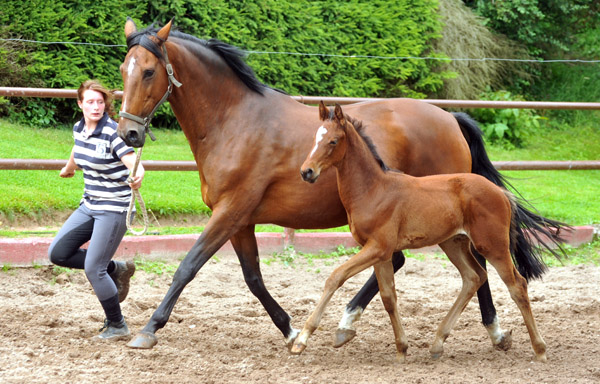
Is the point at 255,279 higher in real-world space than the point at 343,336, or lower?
higher

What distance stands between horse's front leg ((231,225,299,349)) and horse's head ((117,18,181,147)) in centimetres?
100

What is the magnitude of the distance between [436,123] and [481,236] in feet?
3.64

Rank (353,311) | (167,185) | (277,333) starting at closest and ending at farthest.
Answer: (353,311)
(277,333)
(167,185)

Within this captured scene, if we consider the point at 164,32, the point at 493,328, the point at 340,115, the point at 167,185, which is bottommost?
the point at 167,185

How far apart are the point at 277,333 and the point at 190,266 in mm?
1046

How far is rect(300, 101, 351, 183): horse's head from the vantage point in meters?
4.03

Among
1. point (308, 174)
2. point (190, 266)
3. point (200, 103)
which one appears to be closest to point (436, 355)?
point (308, 174)

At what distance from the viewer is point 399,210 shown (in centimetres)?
427

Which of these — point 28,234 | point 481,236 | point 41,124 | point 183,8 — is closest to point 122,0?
point 183,8

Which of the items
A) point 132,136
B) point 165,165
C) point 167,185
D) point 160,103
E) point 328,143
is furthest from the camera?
point 167,185

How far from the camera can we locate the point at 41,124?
1026 centimetres

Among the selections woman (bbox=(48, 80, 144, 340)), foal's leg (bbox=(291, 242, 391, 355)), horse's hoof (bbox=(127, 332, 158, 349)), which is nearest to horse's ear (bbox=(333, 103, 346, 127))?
foal's leg (bbox=(291, 242, 391, 355))

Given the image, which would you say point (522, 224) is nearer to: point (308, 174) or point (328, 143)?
point (328, 143)

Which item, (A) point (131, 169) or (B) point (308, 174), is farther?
(A) point (131, 169)
